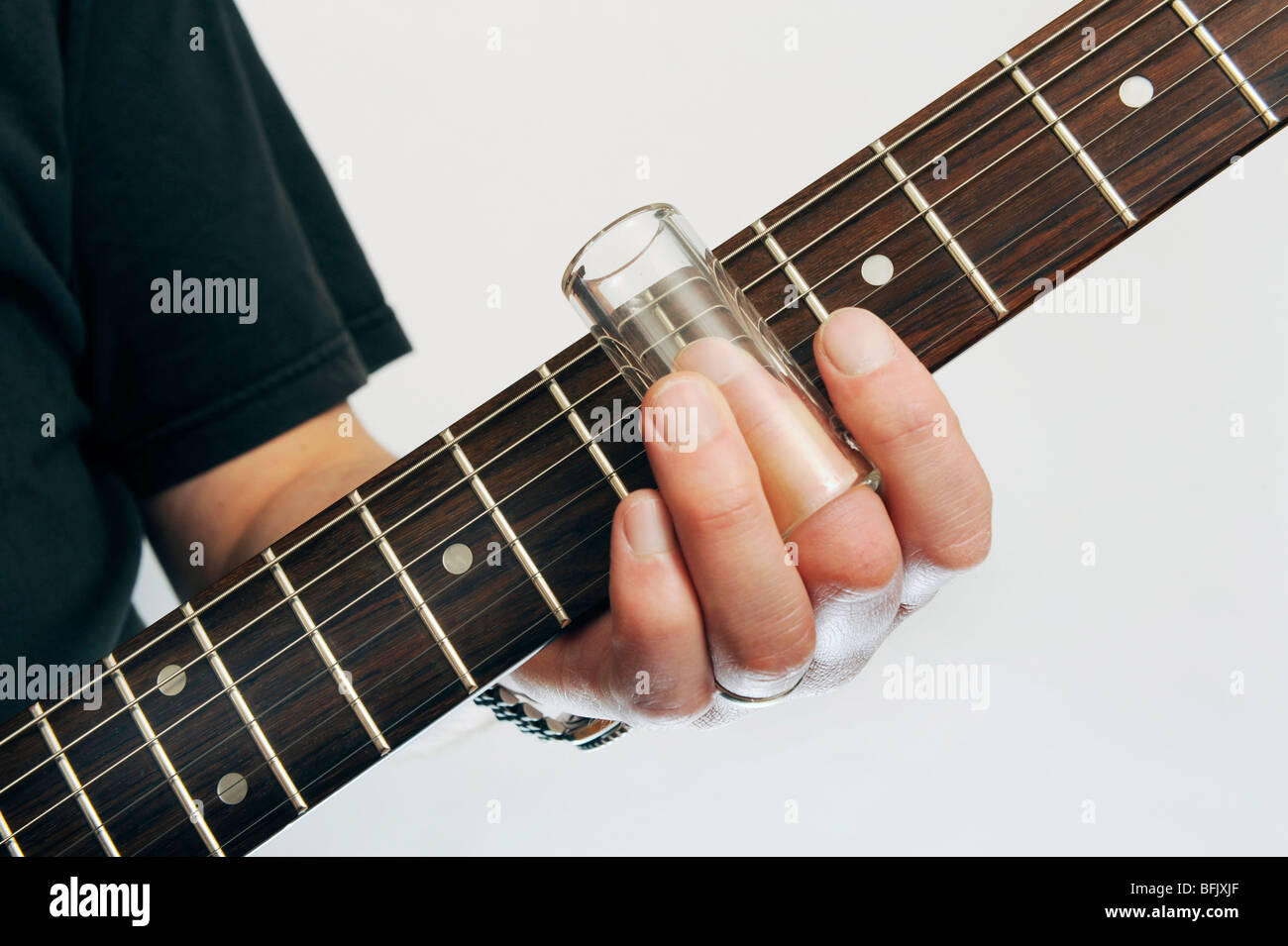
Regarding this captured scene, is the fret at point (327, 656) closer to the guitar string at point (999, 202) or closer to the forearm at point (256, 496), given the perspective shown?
the forearm at point (256, 496)

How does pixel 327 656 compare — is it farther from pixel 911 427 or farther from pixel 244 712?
pixel 911 427

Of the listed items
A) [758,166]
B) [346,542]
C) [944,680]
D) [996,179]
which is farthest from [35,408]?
[944,680]

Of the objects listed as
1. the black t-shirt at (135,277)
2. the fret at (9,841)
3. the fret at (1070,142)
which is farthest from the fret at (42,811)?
the fret at (1070,142)

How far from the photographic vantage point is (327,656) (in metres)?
0.65

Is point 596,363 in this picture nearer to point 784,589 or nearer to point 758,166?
point 784,589

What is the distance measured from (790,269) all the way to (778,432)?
0.12 m

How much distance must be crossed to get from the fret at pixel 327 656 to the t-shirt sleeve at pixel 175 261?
287 mm

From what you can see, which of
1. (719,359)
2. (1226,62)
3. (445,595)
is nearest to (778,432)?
(719,359)

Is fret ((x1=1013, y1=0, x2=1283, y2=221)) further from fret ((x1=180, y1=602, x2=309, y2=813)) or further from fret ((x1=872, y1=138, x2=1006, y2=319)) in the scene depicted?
fret ((x1=180, y1=602, x2=309, y2=813))

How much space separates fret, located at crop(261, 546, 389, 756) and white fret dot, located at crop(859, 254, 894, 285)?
1.52ft

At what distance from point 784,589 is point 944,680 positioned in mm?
1081

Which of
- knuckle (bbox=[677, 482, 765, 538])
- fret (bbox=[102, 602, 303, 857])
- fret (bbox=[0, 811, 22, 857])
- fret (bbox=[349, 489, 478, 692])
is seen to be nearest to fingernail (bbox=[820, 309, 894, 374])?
knuckle (bbox=[677, 482, 765, 538])
